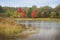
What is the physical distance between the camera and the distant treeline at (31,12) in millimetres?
1758

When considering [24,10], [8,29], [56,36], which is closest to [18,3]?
[24,10]

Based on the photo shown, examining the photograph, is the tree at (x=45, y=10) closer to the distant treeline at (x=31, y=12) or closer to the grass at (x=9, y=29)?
the distant treeline at (x=31, y=12)

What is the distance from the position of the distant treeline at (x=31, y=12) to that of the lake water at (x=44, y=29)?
3.4 inches

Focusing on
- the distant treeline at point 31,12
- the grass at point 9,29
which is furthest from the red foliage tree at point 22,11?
the grass at point 9,29

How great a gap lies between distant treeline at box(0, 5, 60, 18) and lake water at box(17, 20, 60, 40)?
0.09m

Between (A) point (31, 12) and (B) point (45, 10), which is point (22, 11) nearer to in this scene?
(A) point (31, 12)

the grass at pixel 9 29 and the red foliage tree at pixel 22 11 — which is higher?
the red foliage tree at pixel 22 11

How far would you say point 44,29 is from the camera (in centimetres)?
176

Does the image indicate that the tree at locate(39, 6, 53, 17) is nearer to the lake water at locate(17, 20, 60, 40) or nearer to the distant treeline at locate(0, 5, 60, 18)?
the distant treeline at locate(0, 5, 60, 18)

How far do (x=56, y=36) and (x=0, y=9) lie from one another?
77 centimetres

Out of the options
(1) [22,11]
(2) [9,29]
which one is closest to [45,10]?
(1) [22,11]

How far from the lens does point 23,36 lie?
1.76 metres

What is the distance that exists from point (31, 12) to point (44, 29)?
0.87 feet

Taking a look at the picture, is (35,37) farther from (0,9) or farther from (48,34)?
(0,9)
